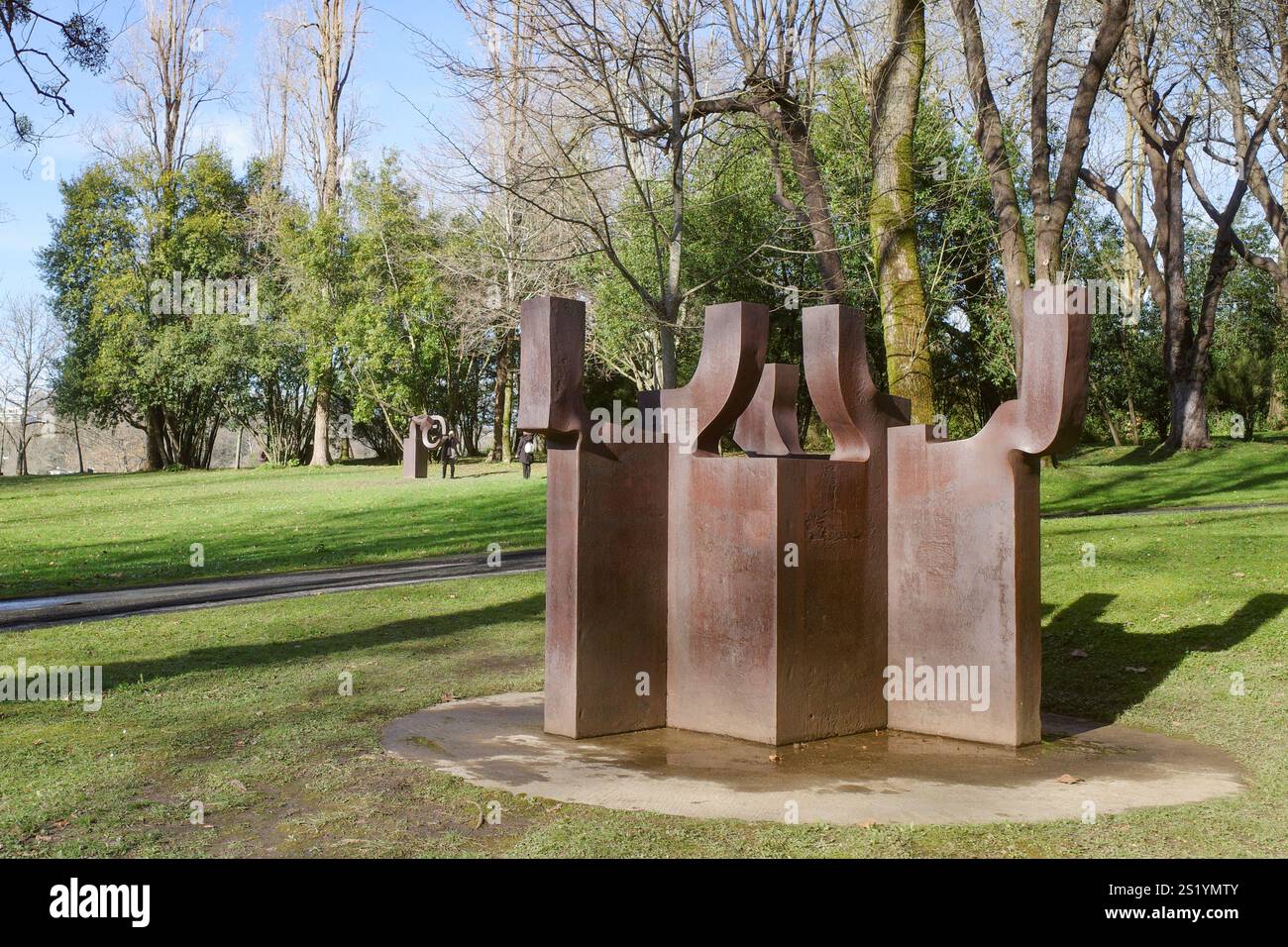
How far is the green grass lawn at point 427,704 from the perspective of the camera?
5422mm

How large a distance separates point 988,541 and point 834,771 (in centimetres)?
190

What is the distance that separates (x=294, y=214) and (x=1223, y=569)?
1596 inches

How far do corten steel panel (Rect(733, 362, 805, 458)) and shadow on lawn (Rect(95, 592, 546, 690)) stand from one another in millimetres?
3820

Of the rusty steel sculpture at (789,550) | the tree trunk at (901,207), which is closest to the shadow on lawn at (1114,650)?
the rusty steel sculpture at (789,550)

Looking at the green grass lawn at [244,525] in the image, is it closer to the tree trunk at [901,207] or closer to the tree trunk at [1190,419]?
the tree trunk at [901,207]

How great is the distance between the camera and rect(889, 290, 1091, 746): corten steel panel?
7234 mm

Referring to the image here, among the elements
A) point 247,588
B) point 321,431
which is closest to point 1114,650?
point 247,588

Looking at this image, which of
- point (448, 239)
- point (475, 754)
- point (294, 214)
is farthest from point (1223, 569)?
point (294, 214)

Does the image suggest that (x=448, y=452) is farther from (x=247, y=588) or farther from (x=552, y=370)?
(x=552, y=370)

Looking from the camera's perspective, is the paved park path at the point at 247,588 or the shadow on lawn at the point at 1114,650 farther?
the paved park path at the point at 247,588

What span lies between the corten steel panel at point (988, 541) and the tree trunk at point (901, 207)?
8.29 m

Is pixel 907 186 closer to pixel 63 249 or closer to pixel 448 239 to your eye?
pixel 448 239

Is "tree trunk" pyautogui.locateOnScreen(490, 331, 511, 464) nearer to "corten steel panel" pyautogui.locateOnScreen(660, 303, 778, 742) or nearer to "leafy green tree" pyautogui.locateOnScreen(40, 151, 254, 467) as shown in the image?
"leafy green tree" pyautogui.locateOnScreen(40, 151, 254, 467)

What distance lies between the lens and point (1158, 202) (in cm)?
2973
